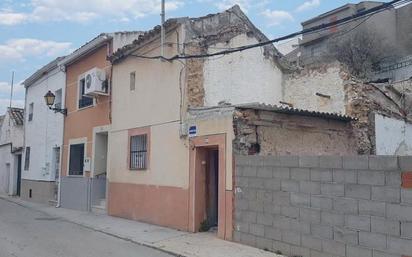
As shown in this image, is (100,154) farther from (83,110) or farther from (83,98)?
(83,98)

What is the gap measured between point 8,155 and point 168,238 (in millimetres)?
21864

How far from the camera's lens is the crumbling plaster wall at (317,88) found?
45.0 feet

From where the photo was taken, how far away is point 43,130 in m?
22.8

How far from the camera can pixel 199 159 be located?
11430 mm

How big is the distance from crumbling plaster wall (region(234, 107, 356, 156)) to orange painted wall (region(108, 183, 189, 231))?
2.37 m

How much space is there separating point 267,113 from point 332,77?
4125mm

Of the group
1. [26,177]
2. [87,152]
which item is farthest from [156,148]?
[26,177]

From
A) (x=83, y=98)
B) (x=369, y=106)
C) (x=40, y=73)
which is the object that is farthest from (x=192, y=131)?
(x=40, y=73)

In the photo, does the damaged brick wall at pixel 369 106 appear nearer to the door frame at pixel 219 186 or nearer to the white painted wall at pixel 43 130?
the door frame at pixel 219 186

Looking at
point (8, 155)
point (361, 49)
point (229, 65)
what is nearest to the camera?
point (229, 65)

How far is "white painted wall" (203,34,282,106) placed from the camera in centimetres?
1259

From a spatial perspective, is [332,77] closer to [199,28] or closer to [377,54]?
[199,28]

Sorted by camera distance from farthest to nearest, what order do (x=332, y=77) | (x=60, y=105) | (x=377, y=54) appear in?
1. (x=377, y=54)
2. (x=60, y=105)
3. (x=332, y=77)

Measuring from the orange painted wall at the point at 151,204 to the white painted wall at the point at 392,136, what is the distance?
6.09m
